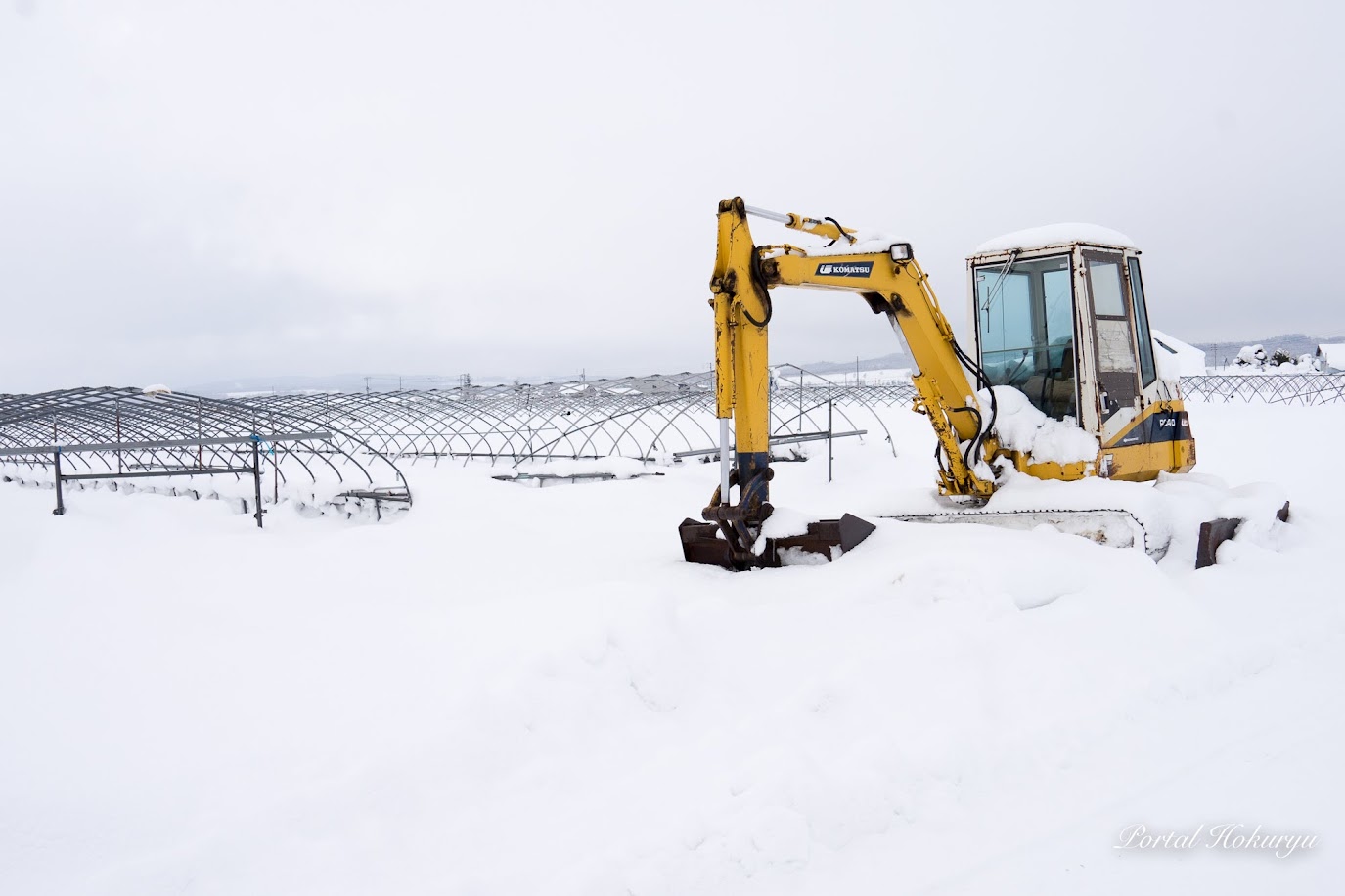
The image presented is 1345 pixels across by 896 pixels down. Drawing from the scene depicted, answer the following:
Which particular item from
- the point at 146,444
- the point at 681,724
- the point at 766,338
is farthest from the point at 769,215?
the point at 146,444

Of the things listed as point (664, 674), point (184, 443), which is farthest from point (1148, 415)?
point (184, 443)

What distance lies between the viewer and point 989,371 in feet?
27.1

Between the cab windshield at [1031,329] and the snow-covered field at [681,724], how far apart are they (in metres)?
1.99

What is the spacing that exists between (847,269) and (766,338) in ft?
3.68

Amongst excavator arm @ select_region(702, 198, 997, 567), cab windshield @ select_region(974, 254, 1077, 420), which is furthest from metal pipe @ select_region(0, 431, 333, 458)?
cab windshield @ select_region(974, 254, 1077, 420)

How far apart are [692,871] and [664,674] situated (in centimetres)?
156

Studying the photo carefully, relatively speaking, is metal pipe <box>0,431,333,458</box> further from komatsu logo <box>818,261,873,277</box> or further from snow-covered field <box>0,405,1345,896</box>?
komatsu logo <box>818,261,873,277</box>

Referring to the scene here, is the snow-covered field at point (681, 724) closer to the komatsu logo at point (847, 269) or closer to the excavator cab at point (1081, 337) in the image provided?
the excavator cab at point (1081, 337)

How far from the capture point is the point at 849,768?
12.2 feet

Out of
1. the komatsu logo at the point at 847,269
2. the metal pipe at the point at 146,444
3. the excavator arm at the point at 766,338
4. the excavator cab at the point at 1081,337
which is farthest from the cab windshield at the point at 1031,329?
the metal pipe at the point at 146,444

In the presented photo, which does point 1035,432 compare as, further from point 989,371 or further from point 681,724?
point 681,724

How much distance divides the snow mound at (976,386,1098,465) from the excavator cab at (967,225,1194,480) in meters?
0.12

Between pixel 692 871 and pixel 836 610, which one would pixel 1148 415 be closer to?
pixel 836 610

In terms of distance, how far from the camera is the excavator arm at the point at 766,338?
6.30 m
